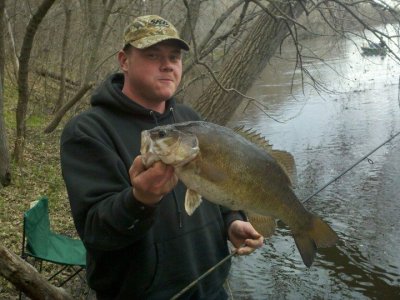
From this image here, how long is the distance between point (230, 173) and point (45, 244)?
10.4 feet

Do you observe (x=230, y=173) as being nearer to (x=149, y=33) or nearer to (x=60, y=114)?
(x=149, y=33)

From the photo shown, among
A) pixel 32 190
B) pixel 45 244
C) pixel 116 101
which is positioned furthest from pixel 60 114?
pixel 116 101

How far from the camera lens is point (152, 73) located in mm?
2338

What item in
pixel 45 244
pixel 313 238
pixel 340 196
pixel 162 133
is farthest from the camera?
pixel 340 196

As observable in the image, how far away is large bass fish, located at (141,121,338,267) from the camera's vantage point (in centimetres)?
186

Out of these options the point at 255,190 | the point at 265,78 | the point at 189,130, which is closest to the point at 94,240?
the point at 189,130

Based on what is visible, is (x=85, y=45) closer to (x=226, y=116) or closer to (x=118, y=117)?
(x=226, y=116)

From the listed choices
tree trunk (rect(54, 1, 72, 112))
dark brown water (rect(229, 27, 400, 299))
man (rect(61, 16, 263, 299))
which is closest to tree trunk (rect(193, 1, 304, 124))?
dark brown water (rect(229, 27, 400, 299))

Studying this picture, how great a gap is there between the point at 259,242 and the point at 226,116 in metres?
4.43

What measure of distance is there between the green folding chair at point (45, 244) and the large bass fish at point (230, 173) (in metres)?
2.68

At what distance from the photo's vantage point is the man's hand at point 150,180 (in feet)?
5.65

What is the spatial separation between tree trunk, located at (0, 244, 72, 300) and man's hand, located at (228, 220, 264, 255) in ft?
5.01

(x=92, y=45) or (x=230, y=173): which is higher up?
(x=92, y=45)

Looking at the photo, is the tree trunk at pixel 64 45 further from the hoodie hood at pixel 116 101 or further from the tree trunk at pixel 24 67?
the hoodie hood at pixel 116 101
